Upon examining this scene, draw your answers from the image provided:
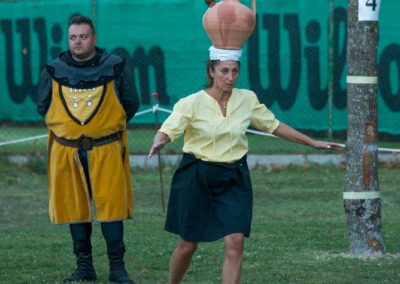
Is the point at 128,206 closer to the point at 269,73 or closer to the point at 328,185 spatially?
the point at 328,185

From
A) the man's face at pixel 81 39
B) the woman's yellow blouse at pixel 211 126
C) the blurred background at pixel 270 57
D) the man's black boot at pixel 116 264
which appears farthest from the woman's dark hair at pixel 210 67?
the blurred background at pixel 270 57

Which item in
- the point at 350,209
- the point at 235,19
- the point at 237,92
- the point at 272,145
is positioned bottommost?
the point at 272,145

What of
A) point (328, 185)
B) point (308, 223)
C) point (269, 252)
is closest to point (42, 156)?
point (328, 185)

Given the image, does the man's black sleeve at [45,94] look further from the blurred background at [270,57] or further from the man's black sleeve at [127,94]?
the blurred background at [270,57]

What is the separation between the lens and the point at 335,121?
1638cm

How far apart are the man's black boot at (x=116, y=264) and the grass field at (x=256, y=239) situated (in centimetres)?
17

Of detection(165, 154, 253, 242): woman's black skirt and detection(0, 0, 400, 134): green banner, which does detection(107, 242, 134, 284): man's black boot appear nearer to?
detection(165, 154, 253, 242): woman's black skirt

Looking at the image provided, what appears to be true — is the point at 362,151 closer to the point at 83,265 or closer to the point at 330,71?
the point at 83,265

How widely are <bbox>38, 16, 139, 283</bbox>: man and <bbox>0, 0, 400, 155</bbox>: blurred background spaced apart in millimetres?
7830

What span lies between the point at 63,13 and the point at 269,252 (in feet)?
26.4

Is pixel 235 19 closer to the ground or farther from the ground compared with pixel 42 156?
farther from the ground

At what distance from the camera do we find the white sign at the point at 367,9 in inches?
353

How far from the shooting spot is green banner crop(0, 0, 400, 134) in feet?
53.4

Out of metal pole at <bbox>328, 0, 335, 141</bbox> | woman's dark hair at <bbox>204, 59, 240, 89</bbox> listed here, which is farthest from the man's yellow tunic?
metal pole at <bbox>328, 0, 335, 141</bbox>
